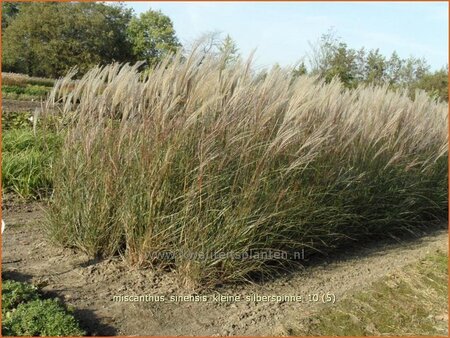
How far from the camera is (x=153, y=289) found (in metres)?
3.75

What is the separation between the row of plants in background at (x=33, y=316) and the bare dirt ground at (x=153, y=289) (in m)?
A: 0.22

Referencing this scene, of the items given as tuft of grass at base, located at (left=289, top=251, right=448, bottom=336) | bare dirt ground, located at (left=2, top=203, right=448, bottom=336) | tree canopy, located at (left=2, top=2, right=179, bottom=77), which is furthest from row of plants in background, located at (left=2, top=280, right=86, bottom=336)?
tree canopy, located at (left=2, top=2, right=179, bottom=77)

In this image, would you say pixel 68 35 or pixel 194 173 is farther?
pixel 68 35

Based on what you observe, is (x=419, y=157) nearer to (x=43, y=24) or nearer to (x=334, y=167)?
(x=334, y=167)

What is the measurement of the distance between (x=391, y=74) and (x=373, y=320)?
1639 centimetres

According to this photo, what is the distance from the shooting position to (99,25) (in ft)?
78.2

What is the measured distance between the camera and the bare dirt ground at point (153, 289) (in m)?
3.34

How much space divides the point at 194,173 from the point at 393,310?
73.7 inches

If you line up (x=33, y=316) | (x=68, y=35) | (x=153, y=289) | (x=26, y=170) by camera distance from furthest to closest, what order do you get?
(x=68, y=35) < (x=26, y=170) < (x=153, y=289) < (x=33, y=316)

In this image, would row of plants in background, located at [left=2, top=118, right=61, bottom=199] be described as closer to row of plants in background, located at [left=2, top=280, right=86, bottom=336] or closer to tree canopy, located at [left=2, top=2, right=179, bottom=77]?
row of plants in background, located at [left=2, top=280, right=86, bottom=336]

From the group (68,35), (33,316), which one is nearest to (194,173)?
(33,316)

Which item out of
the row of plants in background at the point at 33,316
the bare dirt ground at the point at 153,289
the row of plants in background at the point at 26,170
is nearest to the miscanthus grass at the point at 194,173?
the bare dirt ground at the point at 153,289

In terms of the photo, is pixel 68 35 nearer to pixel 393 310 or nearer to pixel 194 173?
pixel 194 173

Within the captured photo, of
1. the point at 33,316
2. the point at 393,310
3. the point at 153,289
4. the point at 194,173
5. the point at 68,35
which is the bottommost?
the point at 393,310
